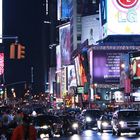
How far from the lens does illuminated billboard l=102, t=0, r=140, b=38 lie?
10894 centimetres

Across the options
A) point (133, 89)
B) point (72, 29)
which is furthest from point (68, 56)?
point (133, 89)

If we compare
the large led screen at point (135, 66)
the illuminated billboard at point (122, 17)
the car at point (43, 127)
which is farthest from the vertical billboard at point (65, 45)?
the car at point (43, 127)

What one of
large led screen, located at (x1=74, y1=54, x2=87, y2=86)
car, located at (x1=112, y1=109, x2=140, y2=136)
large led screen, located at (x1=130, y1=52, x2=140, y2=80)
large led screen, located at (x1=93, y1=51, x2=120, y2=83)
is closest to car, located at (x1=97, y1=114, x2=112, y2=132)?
car, located at (x1=112, y1=109, x2=140, y2=136)

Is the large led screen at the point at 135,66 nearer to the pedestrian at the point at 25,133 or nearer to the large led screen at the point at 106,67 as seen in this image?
the large led screen at the point at 106,67

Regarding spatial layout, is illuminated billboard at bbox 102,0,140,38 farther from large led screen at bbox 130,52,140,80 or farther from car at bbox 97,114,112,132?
car at bbox 97,114,112,132

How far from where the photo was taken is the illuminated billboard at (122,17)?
10894 cm

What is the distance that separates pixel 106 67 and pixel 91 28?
1823 inches

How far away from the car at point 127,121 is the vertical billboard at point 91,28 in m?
111

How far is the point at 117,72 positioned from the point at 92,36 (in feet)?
148

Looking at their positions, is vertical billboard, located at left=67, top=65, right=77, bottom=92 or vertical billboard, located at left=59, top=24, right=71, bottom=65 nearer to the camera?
vertical billboard, located at left=67, top=65, right=77, bottom=92

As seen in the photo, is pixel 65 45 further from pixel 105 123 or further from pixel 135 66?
pixel 105 123

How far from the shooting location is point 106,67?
109562mm

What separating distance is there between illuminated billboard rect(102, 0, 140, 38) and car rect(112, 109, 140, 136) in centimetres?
7226

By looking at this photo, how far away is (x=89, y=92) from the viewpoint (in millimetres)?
114062
